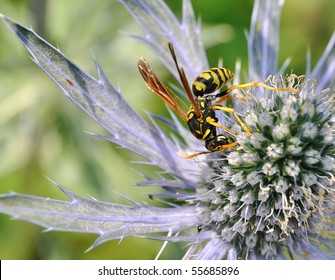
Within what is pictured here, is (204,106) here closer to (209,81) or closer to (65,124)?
(209,81)

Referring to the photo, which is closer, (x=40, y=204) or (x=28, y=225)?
(x=40, y=204)

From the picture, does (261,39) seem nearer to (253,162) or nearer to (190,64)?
(190,64)

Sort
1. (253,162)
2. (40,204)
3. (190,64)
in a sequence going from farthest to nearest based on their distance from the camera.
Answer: (190,64), (253,162), (40,204)

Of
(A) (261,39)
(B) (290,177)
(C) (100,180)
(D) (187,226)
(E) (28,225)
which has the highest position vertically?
(A) (261,39)

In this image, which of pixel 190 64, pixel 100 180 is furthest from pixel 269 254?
pixel 100 180

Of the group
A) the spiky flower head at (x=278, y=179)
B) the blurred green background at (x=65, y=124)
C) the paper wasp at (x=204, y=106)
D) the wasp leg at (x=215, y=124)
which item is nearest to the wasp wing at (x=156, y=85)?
the paper wasp at (x=204, y=106)

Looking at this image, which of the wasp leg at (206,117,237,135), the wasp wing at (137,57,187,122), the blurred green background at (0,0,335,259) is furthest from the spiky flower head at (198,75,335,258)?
the blurred green background at (0,0,335,259)
